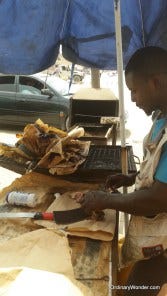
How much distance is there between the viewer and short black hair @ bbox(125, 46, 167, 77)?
1.88m

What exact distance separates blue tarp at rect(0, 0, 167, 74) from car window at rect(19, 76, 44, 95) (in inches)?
299

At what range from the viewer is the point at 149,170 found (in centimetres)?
183

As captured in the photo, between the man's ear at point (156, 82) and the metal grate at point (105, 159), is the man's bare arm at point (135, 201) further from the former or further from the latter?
the metal grate at point (105, 159)

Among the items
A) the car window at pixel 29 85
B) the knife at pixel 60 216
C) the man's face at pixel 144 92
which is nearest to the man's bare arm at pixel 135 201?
the knife at pixel 60 216

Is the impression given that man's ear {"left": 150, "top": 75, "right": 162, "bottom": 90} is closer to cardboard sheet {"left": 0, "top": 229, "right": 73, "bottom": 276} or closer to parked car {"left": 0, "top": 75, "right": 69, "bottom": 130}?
cardboard sheet {"left": 0, "top": 229, "right": 73, "bottom": 276}

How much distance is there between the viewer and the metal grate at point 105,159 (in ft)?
8.81

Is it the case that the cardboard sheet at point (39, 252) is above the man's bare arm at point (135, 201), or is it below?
below

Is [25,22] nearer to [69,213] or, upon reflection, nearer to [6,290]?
[69,213]

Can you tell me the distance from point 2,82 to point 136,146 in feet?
14.5

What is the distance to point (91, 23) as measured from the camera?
3.04 m

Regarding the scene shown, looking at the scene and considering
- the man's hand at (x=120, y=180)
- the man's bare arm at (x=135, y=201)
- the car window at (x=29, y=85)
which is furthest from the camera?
the car window at (x=29, y=85)

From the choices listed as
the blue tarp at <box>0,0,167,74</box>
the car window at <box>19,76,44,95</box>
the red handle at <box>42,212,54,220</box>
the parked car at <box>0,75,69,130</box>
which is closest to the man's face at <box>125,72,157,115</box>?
the red handle at <box>42,212,54,220</box>

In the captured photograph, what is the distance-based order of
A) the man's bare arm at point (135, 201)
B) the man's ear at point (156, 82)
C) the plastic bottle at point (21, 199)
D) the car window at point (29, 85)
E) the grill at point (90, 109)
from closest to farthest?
1. the man's bare arm at point (135, 201)
2. the man's ear at point (156, 82)
3. the plastic bottle at point (21, 199)
4. the grill at point (90, 109)
5. the car window at point (29, 85)

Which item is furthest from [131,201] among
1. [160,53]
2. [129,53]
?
[129,53]
